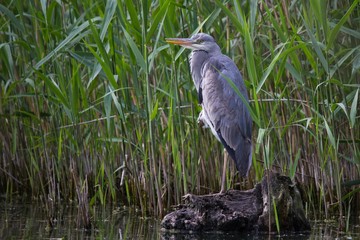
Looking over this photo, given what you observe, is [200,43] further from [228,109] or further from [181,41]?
[228,109]

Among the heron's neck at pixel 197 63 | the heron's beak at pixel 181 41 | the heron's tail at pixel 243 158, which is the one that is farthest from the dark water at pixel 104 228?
the heron's beak at pixel 181 41

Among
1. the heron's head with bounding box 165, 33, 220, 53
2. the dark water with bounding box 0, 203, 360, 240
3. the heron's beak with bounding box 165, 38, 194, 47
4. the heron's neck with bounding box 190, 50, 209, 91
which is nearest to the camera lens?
the dark water with bounding box 0, 203, 360, 240

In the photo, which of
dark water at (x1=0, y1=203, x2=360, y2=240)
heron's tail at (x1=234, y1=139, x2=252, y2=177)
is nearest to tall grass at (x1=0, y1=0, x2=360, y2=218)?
heron's tail at (x1=234, y1=139, x2=252, y2=177)

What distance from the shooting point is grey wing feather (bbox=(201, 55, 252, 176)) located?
18.1 feet

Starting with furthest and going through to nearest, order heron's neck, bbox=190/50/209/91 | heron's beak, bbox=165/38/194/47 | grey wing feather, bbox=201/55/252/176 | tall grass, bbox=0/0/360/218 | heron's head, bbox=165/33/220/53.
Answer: heron's neck, bbox=190/50/209/91
heron's head, bbox=165/33/220/53
grey wing feather, bbox=201/55/252/176
heron's beak, bbox=165/38/194/47
tall grass, bbox=0/0/360/218

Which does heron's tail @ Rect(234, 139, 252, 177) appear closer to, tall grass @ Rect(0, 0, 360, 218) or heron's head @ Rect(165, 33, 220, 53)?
tall grass @ Rect(0, 0, 360, 218)

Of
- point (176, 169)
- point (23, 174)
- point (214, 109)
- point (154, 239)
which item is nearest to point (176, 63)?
point (214, 109)

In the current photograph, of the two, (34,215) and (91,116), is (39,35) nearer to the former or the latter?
(91,116)

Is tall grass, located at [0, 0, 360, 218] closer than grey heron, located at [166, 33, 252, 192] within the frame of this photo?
Yes

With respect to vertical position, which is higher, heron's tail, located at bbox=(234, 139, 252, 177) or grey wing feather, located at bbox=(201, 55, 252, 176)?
grey wing feather, located at bbox=(201, 55, 252, 176)

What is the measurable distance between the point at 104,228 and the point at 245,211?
1050mm

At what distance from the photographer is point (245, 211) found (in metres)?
5.14

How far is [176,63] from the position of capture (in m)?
5.78

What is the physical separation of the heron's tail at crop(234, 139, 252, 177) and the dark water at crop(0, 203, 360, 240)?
1.64ft
